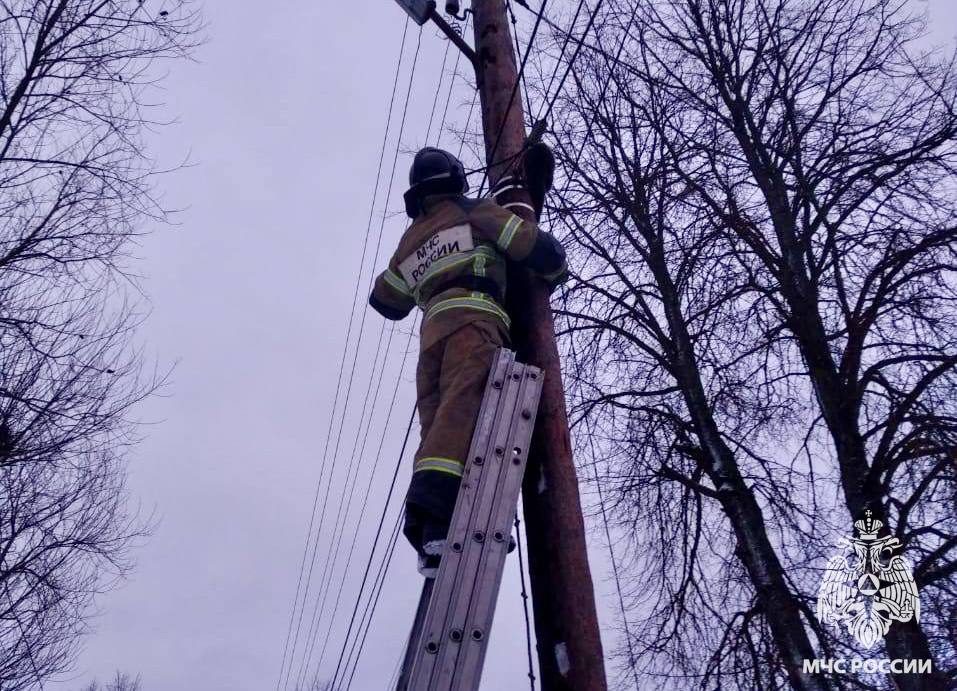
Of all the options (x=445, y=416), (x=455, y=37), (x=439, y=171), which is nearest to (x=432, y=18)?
(x=455, y=37)

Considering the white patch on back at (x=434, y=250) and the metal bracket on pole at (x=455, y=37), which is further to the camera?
the metal bracket on pole at (x=455, y=37)

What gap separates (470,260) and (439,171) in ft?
2.52

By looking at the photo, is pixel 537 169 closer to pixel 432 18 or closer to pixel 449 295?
pixel 449 295

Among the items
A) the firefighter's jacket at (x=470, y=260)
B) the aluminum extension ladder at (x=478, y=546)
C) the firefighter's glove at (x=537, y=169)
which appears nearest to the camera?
the aluminum extension ladder at (x=478, y=546)

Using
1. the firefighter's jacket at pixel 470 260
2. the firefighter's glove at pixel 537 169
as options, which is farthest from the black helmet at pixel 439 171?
the firefighter's glove at pixel 537 169

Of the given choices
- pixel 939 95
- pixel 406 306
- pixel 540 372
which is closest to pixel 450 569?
pixel 540 372

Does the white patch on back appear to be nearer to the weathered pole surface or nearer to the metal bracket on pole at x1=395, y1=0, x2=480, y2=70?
the weathered pole surface

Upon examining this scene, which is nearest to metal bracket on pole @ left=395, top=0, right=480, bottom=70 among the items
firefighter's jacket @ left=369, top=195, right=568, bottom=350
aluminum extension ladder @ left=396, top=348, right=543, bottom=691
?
firefighter's jacket @ left=369, top=195, right=568, bottom=350

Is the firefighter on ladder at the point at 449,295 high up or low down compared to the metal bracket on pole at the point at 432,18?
down

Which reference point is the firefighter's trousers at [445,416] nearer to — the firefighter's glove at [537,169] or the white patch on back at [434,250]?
the white patch on back at [434,250]

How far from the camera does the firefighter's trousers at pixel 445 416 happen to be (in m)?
3.09

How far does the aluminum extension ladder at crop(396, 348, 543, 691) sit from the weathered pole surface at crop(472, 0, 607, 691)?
149mm

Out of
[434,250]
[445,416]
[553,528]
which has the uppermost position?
[434,250]

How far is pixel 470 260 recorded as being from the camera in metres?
3.86
